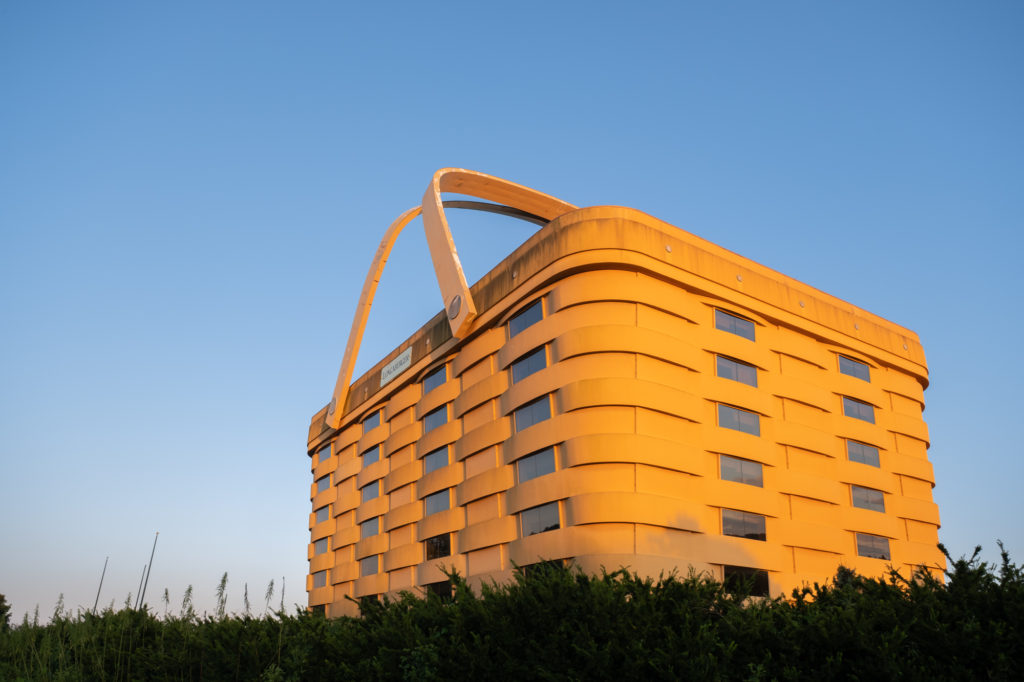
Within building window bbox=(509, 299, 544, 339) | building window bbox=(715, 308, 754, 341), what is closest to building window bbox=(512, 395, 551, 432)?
building window bbox=(509, 299, 544, 339)

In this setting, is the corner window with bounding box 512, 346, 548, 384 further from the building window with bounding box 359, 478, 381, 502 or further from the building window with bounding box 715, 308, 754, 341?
the building window with bounding box 359, 478, 381, 502

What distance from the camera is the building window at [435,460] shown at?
37.4 m

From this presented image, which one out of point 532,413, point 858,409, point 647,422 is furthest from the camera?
point 858,409

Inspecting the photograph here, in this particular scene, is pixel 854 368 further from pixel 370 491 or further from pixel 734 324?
pixel 370 491

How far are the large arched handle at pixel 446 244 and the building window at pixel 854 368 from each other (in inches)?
593

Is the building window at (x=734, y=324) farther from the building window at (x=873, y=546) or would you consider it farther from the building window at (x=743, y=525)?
the building window at (x=873, y=546)

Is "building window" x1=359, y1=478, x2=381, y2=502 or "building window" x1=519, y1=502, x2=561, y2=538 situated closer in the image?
"building window" x1=519, y1=502, x2=561, y2=538

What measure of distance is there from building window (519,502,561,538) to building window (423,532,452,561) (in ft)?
19.0

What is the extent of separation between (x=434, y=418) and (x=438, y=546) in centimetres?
616

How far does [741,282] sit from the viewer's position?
110ft

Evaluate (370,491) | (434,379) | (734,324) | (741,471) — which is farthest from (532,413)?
(370,491)

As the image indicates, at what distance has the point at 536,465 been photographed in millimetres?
30438

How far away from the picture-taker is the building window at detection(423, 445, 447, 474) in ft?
123

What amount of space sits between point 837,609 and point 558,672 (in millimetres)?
5212
